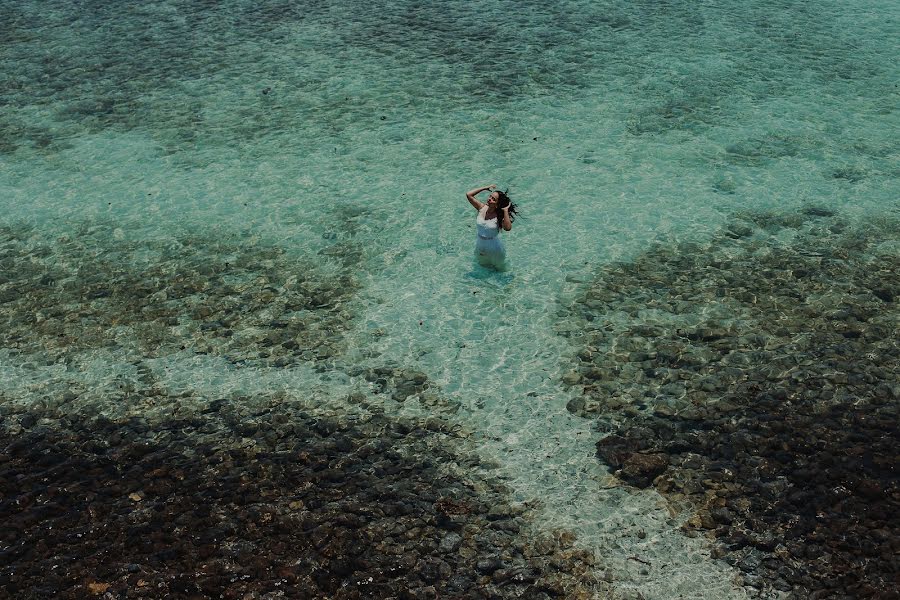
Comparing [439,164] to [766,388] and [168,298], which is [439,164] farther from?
[766,388]

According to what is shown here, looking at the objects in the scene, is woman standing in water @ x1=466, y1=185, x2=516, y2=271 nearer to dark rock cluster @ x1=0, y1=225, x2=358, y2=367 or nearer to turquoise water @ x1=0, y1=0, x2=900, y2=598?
turquoise water @ x1=0, y1=0, x2=900, y2=598

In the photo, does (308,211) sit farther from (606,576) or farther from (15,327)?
(606,576)

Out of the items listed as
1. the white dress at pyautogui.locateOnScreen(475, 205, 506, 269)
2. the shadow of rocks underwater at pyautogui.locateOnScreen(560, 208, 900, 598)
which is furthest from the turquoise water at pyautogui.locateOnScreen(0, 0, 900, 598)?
the shadow of rocks underwater at pyautogui.locateOnScreen(560, 208, 900, 598)

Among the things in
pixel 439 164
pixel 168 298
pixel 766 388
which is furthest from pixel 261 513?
pixel 439 164

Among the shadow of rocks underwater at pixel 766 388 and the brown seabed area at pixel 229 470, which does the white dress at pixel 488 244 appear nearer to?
the shadow of rocks underwater at pixel 766 388

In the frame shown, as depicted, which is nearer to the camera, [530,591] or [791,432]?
[530,591]

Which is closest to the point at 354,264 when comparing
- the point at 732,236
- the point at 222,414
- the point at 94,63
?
the point at 222,414
